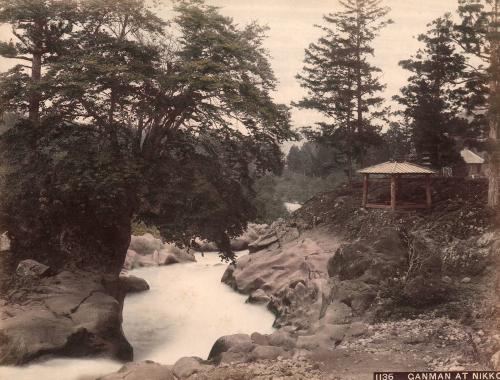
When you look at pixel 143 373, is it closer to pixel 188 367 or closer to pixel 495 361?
pixel 188 367

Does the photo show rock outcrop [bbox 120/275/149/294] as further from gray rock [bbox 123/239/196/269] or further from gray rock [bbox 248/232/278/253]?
gray rock [bbox 248/232/278/253]

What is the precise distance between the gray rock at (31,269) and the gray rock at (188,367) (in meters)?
5.11

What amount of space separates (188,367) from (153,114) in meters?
7.40

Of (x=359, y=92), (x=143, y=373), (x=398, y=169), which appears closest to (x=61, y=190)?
(x=143, y=373)

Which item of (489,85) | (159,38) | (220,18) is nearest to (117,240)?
(159,38)

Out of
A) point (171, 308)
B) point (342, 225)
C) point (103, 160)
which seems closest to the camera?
point (103, 160)

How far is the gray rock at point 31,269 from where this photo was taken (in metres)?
13.6

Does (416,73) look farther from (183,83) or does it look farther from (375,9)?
(183,83)

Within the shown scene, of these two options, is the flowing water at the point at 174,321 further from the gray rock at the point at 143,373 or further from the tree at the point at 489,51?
the tree at the point at 489,51

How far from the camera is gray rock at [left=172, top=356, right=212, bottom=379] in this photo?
10688 mm

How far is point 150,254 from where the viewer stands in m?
26.9

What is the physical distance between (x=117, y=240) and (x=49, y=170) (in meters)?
3.29

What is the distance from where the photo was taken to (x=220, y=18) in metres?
14.7

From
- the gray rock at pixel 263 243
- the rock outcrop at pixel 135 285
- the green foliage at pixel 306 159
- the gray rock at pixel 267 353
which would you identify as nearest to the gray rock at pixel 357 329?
the gray rock at pixel 267 353
